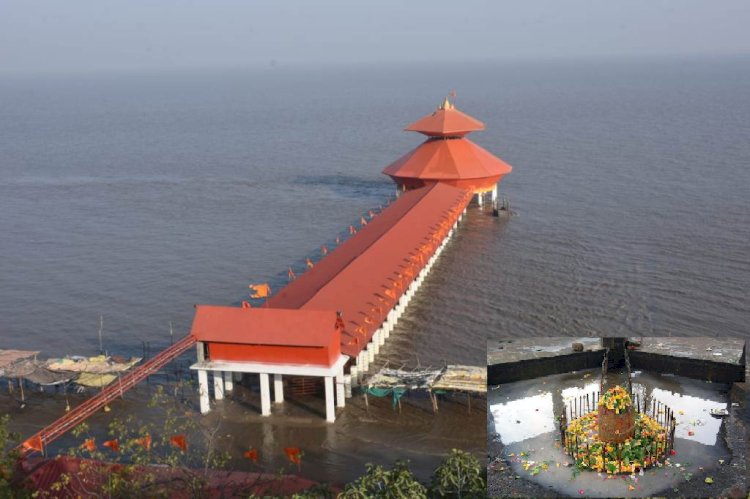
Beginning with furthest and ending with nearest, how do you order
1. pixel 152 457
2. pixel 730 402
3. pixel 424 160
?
pixel 424 160, pixel 152 457, pixel 730 402

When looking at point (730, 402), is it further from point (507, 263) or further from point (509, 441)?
point (507, 263)

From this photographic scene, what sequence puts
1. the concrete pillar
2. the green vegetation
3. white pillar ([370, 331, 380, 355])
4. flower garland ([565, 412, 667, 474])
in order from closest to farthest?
flower garland ([565, 412, 667, 474]) → the green vegetation → the concrete pillar → white pillar ([370, 331, 380, 355])

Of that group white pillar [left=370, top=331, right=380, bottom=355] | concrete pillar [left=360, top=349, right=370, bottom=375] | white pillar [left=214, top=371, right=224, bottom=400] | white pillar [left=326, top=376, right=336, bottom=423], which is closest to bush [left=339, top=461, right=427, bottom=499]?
white pillar [left=326, top=376, right=336, bottom=423]

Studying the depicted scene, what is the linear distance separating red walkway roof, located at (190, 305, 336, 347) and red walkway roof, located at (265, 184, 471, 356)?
1.23 m

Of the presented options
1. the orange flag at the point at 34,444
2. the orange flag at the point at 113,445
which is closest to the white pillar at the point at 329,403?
the orange flag at the point at 113,445

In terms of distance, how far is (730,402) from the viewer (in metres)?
18.5

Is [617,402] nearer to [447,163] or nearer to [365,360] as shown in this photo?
[365,360]

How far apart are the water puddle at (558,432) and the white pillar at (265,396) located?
9535mm

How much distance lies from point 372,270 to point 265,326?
8142 mm

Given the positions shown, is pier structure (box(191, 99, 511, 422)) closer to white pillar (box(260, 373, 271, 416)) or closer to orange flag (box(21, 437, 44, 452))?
white pillar (box(260, 373, 271, 416))

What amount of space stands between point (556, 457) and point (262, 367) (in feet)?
41.1

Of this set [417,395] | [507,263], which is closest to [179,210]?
[507,263]

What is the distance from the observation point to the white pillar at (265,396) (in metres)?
27.6

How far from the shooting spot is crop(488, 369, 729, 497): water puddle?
15.5 m
